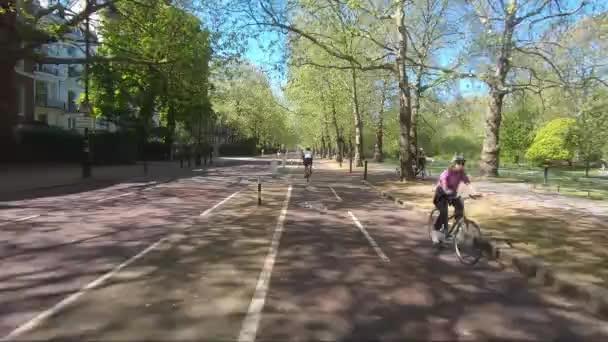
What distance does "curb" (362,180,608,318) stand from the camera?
235 inches

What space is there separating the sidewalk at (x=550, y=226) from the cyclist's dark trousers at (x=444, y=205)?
1.11m

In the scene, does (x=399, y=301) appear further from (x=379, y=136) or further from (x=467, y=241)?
(x=379, y=136)

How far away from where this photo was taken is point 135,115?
44031 millimetres

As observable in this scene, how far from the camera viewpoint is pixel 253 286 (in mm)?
6301

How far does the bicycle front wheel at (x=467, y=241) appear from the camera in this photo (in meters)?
8.41

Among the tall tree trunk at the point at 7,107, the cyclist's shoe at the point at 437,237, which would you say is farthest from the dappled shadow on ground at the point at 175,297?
the tall tree trunk at the point at 7,107

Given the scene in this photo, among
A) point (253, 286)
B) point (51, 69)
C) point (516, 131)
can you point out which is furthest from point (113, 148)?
point (516, 131)

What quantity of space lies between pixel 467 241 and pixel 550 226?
338 centimetres

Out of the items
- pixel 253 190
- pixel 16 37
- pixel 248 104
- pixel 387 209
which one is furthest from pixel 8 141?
pixel 248 104

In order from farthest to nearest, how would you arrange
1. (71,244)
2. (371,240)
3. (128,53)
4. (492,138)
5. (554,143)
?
(554,143), (128,53), (492,138), (371,240), (71,244)

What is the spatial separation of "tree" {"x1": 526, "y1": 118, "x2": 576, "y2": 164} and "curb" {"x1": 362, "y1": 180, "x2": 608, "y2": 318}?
39406 mm

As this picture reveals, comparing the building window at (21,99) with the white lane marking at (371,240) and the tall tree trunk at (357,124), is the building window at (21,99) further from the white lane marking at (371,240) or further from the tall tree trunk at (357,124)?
the white lane marking at (371,240)

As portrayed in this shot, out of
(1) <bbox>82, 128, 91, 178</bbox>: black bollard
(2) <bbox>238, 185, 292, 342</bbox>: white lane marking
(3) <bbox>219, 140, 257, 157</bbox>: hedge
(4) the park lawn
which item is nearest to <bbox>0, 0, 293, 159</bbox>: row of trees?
(1) <bbox>82, 128, 91, 178</bbox>: black bollard

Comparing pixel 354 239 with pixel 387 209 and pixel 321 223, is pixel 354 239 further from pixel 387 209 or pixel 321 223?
pixel 387 209
